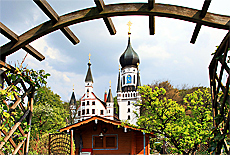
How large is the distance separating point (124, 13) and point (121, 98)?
49862 mm

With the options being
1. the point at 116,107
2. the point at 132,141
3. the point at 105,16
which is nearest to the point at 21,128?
the point at 105,16

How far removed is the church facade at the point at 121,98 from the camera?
44.6 meters

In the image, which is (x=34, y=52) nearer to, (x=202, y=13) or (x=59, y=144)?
(x=202, y=13)

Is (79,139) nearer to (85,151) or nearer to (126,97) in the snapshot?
(85,151)

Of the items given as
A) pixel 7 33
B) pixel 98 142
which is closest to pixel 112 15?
pixel 7 33

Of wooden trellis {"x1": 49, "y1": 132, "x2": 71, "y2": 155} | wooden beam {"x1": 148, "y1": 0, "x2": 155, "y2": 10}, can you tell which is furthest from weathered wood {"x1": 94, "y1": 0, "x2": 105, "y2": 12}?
wooden trellis {"x1": 49, "y1": 132, "x2": 71, "y2": 155}

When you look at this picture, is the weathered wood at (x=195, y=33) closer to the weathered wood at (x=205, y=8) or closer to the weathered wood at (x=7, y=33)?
the weathered wood at (x=205, y=8)

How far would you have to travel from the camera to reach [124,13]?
256cm

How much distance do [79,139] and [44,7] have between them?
12827 millimetres

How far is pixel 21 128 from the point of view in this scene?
10.8 feet

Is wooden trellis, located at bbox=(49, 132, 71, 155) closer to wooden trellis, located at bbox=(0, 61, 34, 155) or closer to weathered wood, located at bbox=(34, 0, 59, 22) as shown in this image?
wooden trellis, located at bbox=(0, 61, 34, 155)

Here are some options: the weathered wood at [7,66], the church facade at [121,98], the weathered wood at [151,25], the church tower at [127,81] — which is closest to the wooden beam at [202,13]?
the weathered wood at [151,25]

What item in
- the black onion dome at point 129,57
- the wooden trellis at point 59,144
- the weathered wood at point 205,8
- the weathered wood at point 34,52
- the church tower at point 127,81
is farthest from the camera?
the black onion dome at point 129,57

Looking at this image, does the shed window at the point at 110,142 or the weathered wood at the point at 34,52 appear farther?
the shed window at the point at 110,142
